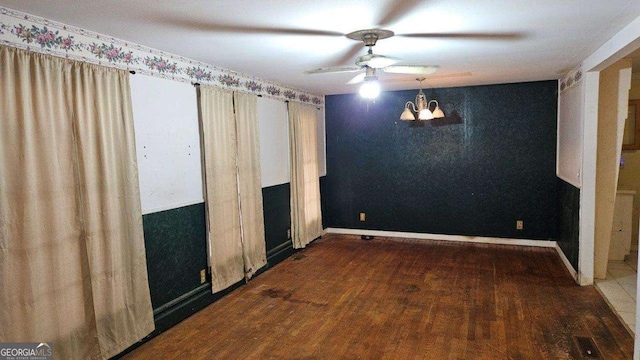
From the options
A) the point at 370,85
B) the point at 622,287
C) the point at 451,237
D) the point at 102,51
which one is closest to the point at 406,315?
the point at 370,85

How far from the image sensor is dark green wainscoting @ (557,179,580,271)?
14.5ft

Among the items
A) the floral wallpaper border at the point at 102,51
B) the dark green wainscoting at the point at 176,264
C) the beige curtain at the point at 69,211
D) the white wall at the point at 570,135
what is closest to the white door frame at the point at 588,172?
the white wall at the point at 570,135

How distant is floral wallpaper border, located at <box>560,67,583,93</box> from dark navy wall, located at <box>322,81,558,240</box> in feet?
0.98

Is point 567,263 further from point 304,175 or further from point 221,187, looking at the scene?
point 221,187

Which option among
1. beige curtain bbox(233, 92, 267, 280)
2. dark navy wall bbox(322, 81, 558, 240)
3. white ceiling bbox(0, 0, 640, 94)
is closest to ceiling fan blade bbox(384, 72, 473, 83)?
white ceiling bbox(0, 0, 640, 94)

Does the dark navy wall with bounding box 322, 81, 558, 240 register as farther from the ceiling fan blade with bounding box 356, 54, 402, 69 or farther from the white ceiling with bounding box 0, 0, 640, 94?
the ceiling fan blade with bounding box 356, 54, 402, 69

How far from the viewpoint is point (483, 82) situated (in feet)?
18.5

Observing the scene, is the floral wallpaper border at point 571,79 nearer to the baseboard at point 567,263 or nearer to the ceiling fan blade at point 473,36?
the ceiling fan blade at point 473,36

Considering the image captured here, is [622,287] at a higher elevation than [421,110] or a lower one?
lower

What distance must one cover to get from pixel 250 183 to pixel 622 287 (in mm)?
4111

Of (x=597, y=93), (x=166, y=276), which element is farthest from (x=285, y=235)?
(x=597, y=93)

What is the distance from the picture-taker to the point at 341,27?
2783 millimetres

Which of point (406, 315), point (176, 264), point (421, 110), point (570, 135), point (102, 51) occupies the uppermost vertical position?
point (102, 51)

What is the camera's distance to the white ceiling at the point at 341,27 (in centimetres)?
237
